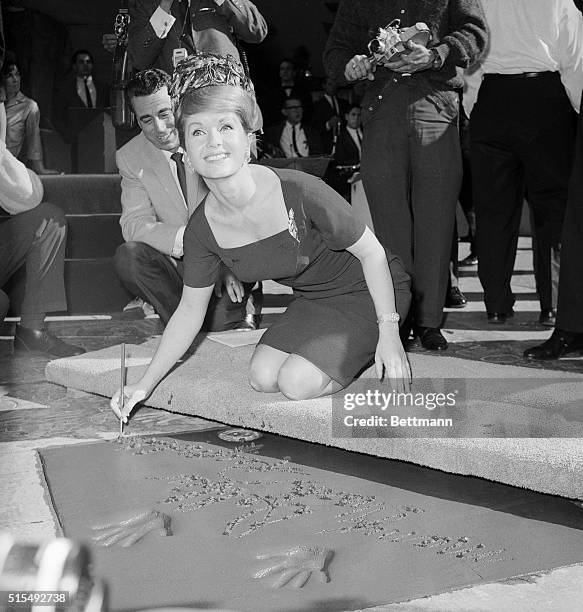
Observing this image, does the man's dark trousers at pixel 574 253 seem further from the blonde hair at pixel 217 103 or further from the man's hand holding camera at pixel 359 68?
the blonde hair at pixel 217 103

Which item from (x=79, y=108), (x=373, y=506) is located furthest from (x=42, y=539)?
(x=79, y=108)

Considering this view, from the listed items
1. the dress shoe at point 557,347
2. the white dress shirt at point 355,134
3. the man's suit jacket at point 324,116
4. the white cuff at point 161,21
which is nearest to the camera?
the dress shoe at point 557,347

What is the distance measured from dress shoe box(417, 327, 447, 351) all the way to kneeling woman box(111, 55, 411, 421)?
0.89 m

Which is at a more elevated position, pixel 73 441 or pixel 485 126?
pixel 485 126

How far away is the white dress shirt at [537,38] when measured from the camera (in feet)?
11.7

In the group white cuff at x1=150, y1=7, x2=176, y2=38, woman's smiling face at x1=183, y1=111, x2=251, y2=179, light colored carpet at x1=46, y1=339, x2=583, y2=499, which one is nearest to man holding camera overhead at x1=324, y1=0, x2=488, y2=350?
white cuff at x1=150, y1=7, x2=176, y2=38

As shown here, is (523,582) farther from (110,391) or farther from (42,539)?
(110,391)

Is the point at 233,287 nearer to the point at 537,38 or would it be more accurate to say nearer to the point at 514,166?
the point at 514,166

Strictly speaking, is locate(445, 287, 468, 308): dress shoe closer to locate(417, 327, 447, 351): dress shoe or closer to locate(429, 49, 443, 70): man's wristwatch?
locate(417, 327, 447, 351): dress shoe

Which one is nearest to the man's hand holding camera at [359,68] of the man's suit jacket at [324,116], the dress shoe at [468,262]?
the dress shoe at [468,262]

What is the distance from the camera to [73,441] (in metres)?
2.40

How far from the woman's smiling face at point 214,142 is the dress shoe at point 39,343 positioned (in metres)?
1.47

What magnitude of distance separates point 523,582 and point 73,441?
129 cm

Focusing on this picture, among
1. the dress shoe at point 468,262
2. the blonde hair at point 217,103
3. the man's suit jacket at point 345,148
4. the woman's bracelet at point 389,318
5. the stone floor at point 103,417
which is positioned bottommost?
the stone floor at point 103,417
